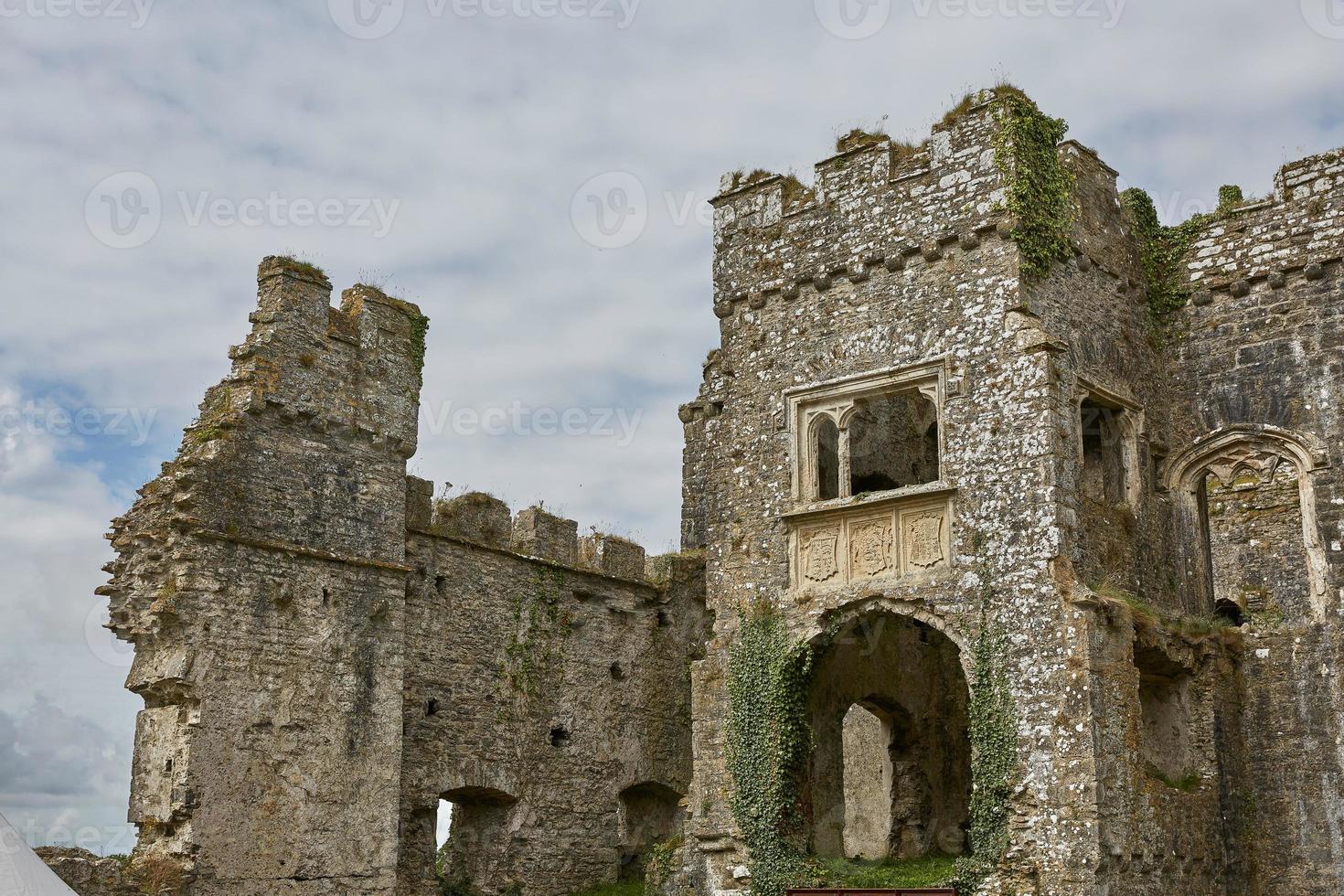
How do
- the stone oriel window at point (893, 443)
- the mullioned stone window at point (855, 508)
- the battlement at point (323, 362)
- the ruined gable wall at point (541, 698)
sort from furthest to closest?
the ruined gable wall at point (541, 698)
the stone oriel window at point (893, 443)
the battlement at point (323, 362)
the mullioned stone window at point (855, 508)

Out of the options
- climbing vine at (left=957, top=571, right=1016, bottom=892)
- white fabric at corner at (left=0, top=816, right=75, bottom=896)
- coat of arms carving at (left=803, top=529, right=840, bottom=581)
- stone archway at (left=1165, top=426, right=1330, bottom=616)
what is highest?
stone archway at (left=1165, top=426, right=1330, bottom=616)

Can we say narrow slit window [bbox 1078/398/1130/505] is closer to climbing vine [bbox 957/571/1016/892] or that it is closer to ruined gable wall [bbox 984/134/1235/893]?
ruined gable wall [bbox 984/134/1235/893]

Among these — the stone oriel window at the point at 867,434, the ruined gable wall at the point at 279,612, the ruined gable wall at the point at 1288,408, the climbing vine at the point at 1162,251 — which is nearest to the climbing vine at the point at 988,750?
the stone oriel window at the point at 867,434

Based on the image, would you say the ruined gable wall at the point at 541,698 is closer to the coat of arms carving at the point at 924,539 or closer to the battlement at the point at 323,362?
the battlement at the point at 323,362

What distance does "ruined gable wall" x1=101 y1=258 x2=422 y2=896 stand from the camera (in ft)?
54.8

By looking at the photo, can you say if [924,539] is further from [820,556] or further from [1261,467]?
[1261,467]

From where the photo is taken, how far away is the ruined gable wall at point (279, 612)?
16703mm

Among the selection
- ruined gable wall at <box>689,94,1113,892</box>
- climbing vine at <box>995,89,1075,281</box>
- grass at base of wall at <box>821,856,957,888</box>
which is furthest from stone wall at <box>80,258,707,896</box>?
climbing vine at <box>995,89,1075,281</box>

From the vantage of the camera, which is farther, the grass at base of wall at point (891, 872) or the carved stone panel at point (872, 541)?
the carved stone panel at point (872, 541)

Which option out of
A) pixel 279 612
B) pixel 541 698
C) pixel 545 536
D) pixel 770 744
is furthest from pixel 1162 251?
pixel 279 612

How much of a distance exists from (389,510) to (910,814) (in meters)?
7.81

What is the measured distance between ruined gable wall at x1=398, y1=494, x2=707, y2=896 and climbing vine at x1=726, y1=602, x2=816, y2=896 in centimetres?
447

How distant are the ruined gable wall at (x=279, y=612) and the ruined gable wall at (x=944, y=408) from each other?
4181 mm

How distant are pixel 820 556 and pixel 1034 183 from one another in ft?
15.9
